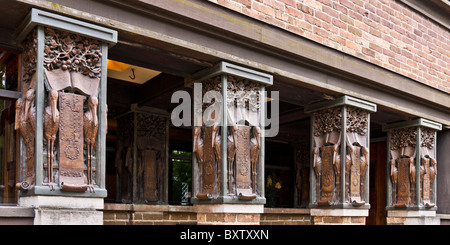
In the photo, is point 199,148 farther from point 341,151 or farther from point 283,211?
point 283,211

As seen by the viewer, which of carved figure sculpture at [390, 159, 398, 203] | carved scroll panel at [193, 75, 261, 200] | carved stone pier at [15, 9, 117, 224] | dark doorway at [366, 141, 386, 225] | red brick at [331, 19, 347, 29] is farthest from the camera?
dark doorway at [366, 141, 386, 225]

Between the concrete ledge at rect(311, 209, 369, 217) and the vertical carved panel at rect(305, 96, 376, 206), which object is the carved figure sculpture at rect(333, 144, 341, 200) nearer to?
the vertical carved panel at rect(305, 96, 376, 206)

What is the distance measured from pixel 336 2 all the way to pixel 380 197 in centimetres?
571

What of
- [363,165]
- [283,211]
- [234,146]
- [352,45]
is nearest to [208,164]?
[234,146]

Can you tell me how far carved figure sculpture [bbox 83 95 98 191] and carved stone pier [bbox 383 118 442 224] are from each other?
17.7 feet

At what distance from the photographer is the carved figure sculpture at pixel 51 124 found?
13.6 feet

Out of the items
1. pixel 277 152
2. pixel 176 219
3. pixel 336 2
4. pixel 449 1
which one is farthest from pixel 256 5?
pixel 277 152

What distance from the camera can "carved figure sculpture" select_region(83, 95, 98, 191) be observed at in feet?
14.3

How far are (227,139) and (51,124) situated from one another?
1926 mm

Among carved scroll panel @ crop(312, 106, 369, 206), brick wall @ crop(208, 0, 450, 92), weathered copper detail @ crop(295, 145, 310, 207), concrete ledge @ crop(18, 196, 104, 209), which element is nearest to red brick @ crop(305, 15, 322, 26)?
brick wall @ crop(208, 0, 450, 92)

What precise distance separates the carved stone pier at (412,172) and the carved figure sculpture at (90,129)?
17.7 ft

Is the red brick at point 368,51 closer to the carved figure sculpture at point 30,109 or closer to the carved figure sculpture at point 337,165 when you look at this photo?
the carved figure sculpture at point 337,165

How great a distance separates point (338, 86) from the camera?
6.80 metres

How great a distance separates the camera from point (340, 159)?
22.0 ft
